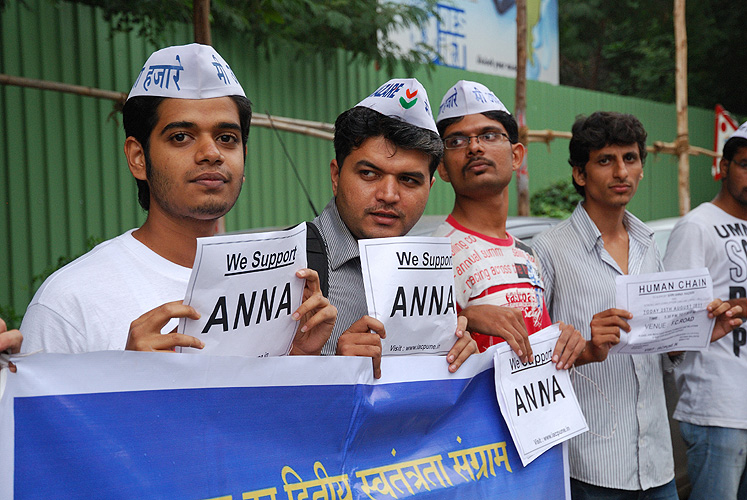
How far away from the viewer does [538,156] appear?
11188mm

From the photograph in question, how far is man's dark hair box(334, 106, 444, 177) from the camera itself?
2.19 m

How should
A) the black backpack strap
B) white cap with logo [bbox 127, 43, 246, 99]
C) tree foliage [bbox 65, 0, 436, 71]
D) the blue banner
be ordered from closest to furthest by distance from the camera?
the blue banner < white cap with logo [bbox 127, 43, 246, 99] < the black backpack strap < tree foliage [bbox 65, 0, 436, 71]

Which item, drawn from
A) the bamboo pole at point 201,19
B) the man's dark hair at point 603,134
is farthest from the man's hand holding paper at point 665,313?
the bamboo pole at point 201,19

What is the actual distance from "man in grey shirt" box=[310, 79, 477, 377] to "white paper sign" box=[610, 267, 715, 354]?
698 millimetres

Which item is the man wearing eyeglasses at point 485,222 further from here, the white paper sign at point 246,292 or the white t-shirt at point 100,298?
the white t-shirt at point 100,298

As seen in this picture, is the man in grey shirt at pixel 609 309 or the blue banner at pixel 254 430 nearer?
the blue banner at pixel 254 430

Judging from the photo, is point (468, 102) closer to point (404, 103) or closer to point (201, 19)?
point (404, 103)

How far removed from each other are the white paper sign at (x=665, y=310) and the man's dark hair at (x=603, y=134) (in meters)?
0.63

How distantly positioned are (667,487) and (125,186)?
189 inches

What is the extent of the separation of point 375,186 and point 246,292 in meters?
0.67

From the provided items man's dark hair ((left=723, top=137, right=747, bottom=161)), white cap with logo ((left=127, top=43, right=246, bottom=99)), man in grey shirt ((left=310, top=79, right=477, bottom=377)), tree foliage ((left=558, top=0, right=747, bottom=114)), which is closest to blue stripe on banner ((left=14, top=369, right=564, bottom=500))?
man in grey shirt ((left=310, top=79, right=477, bottom=377))

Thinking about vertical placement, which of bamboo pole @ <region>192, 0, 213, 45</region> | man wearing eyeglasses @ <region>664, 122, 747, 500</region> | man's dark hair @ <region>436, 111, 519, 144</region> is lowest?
man wearing eyeglasses @ <region>664, 122, 747, 500</region>

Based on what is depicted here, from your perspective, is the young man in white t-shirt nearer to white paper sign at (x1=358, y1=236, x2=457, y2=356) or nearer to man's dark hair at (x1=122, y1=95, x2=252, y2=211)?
man's dark hair at (x1=122, y1=95, x2=252, y2=211)

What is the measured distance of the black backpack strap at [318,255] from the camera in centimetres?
208
